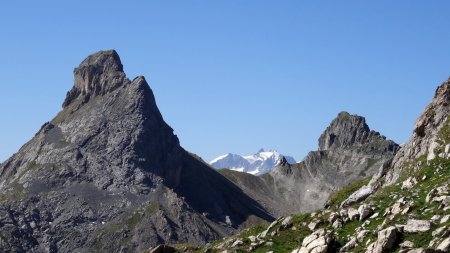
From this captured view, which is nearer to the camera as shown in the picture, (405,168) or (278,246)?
(278,246)

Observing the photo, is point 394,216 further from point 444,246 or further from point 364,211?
point 444,246

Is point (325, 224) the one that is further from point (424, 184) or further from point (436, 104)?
point (436, 104)

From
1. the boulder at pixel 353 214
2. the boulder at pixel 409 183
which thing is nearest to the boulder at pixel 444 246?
the boulder at pixel 353 214

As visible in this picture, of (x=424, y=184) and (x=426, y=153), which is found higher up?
(x=426, y=153)

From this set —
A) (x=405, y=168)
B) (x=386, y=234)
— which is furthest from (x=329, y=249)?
(x=405, y=168)

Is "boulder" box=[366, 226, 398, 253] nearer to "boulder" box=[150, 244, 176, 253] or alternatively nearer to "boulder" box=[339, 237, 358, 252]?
"boulder" box=[339, 237, 358, 252]

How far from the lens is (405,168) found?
5441 cm

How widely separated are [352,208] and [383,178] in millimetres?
13774

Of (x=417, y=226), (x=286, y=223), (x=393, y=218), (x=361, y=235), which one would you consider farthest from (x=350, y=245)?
(x=286, y=223)

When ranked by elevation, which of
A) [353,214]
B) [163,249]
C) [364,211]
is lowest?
[163,249]

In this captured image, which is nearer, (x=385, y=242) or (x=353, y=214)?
(x=385, y=242)

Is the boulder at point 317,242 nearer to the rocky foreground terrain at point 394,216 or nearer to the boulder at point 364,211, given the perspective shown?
the rocky foreground terrain at point 394,216

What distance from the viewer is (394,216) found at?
134 feet

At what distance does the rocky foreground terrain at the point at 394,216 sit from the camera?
37.0 metres
